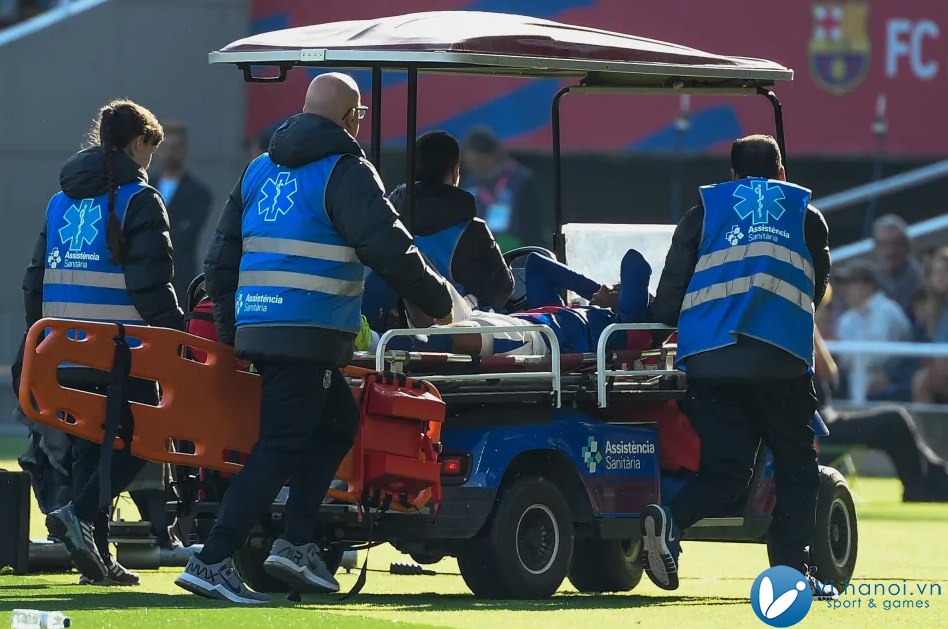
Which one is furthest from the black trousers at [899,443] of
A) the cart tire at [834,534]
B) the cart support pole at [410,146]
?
the cart support pole at [410,146]

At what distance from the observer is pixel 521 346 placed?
9664mm

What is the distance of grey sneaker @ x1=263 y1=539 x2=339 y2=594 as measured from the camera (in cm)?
866

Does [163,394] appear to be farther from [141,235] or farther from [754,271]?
[754,271]

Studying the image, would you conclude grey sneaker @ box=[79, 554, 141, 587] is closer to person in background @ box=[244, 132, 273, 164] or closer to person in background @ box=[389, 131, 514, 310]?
person in background @ box=[389, 131, 514, 310]

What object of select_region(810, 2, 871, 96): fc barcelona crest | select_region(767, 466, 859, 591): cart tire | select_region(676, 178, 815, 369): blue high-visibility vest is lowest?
select_region(767, 466, 859, 591): cart tire

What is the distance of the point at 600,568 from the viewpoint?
34.9ft

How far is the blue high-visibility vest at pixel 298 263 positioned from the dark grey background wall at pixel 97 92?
14.4m

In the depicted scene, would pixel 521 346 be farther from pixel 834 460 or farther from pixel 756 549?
pixel 834 460

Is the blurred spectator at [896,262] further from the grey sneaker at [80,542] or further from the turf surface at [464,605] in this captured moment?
the grey sneaker at [80,542]

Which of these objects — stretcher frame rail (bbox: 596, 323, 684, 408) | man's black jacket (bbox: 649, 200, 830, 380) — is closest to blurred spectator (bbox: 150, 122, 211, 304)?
stretcher frame rail (bbox: 596, 323, 684, 408)

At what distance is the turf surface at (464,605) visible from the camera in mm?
8078

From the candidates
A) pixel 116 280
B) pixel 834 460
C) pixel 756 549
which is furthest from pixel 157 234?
pixel 834 460

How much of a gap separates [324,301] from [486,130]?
13512 mm

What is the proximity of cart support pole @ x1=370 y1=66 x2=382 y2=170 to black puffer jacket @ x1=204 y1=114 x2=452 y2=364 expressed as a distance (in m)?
1.71
